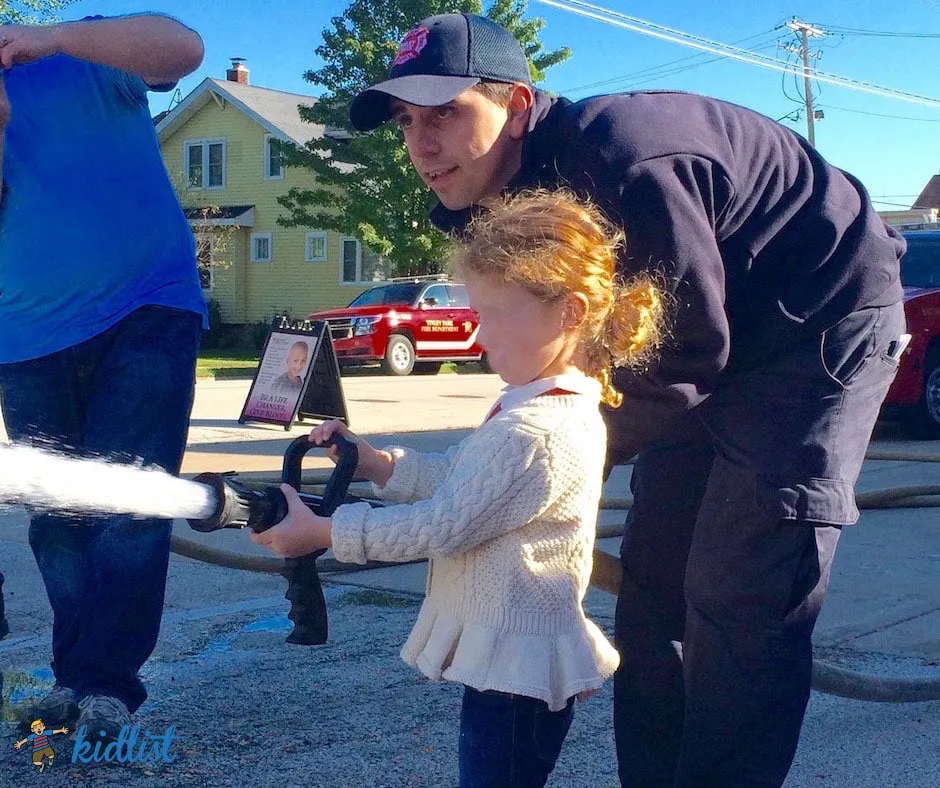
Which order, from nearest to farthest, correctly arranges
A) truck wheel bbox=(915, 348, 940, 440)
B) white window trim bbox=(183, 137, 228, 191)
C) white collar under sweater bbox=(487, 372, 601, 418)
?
white collar under sweater bbox=(487, 372, 601, 418), truck wheel bbox=(915, 348, 940, 440), white window trim bbox=(183, 137, 228, 191)

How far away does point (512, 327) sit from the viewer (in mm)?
2234

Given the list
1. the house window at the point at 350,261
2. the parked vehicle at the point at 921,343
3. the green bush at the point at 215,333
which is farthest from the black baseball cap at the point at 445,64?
the house window at the point at 350,261

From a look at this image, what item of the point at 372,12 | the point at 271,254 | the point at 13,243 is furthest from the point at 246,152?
the point at 13,243

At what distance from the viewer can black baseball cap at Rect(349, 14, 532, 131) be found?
2361 mm

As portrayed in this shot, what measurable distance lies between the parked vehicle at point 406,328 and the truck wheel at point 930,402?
10.3 metres

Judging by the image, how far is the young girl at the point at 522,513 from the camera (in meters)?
2.16

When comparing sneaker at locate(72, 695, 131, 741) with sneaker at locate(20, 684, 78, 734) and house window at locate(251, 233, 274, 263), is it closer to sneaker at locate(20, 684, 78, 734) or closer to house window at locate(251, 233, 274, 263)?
sneaker at locate(20, 684, 78, 734)

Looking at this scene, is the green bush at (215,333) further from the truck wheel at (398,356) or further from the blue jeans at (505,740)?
the blue jeans at (505,740)

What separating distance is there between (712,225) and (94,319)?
1.68 metres

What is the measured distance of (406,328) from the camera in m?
20.8

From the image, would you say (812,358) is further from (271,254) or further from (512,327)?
(271,254)

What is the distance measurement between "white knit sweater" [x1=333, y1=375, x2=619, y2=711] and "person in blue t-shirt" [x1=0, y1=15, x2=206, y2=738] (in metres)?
1.13

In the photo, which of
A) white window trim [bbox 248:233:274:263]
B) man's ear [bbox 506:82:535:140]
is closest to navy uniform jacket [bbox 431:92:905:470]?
man's ear [bbox 506:82:535:140]

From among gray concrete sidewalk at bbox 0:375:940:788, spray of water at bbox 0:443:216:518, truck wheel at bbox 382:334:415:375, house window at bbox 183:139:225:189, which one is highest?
spray of water at bbox 0:443:216:518
